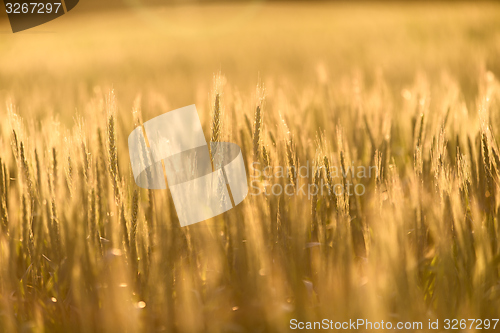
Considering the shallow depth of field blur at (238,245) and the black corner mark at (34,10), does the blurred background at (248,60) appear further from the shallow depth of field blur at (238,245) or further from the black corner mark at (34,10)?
the shallow depth of field blur at (238,245)

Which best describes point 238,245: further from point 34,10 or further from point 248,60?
point 248,60

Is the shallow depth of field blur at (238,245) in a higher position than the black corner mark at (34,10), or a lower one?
lower

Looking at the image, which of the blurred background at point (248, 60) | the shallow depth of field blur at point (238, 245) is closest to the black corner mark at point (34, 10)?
the blurred background at point (248, 60)

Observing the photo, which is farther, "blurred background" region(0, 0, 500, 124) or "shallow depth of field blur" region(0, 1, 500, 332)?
"blurred background" region(0, 0, 500, 124)

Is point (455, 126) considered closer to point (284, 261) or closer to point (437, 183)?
point (437, 183)

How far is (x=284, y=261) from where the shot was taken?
702 mm

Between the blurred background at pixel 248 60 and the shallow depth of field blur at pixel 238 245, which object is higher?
the blurred background at pixel 248 60

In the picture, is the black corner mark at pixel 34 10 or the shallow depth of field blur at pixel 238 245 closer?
the shallow depth of field blur at pixel 238 245

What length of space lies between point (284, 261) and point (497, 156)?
1.64 feet

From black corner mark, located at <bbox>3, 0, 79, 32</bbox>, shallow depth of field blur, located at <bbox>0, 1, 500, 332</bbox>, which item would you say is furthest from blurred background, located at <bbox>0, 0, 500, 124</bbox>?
shallow depth of field blur, located at <bbox>0, 1, 500, 332</bbox>

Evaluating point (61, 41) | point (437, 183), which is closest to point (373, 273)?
point (437, 183)

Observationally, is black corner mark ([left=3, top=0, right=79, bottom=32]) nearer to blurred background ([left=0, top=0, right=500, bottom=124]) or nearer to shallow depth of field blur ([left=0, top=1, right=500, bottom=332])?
blurred background ([left=0, top=0, right=500, bottom=124])

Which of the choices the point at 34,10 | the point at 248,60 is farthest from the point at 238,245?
the point at 248,60

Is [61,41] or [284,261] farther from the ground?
[61,41]
